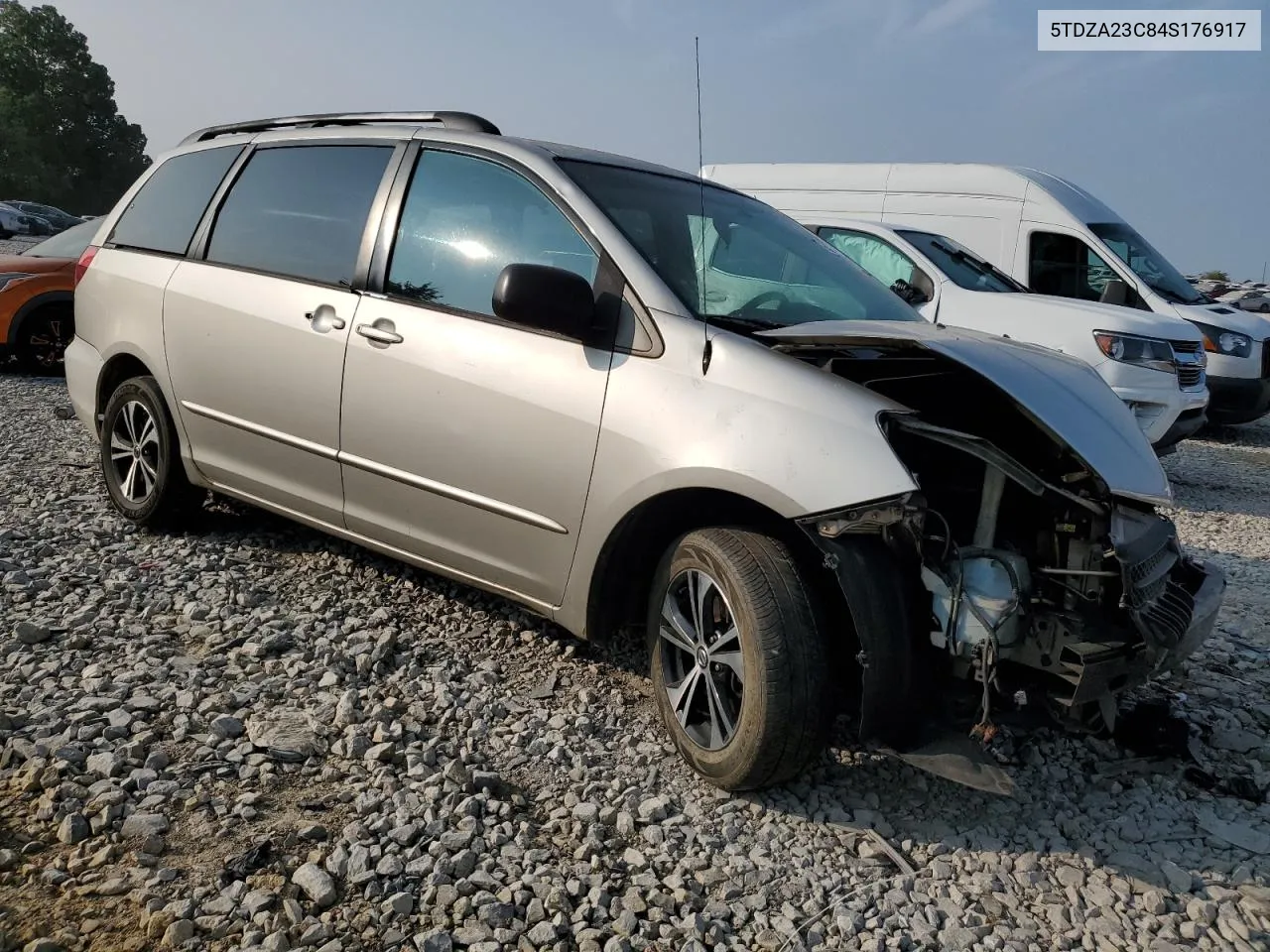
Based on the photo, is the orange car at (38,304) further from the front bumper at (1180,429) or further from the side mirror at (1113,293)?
the front bumper at (1180,429)

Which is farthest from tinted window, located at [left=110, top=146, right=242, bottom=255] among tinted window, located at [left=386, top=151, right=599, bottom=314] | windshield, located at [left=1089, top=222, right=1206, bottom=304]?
windshield, located at [left=1089, top=222, right=1206, bottom=304]

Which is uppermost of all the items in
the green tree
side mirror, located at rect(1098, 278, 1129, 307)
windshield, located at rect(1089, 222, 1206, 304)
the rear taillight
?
the green tree

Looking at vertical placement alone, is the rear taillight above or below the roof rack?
below

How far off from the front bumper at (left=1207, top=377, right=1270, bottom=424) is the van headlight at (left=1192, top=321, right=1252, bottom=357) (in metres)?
0.27

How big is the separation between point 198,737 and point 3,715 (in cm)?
58

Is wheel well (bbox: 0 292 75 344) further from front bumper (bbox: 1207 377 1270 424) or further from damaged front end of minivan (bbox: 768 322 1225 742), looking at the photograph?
front bumper (bbox: 1207 377 1270 424)

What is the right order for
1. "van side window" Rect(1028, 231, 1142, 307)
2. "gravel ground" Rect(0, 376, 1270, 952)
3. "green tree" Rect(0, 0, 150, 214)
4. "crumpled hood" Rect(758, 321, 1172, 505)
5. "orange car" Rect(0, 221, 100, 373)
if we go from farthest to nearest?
"green tree" Rect(0, 0, 150, 214)
"van side window" Rect(1028, 231, 1142, 307)
"orange car" Rect(0, 221, 100, 373)
"crumpled hood" Rect(758, 321, 1172, 505)
"gravel ground" Rect(0, 376, 1270, 952)

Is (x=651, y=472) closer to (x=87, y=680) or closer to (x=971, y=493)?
(x=971, y=493)

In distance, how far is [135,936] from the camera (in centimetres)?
214

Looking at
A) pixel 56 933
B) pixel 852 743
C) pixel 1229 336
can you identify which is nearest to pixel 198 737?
pixel 56 933

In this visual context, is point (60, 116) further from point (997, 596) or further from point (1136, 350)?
point (997, 596)

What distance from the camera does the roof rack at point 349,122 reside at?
153 inches

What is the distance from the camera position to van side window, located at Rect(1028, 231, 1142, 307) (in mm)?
9406

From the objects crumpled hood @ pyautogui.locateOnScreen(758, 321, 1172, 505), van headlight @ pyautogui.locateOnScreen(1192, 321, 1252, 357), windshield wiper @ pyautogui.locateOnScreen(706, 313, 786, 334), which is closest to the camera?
crumpled hood @ pyautogui.locateOnScreen(758, 321, 1172, 505)
